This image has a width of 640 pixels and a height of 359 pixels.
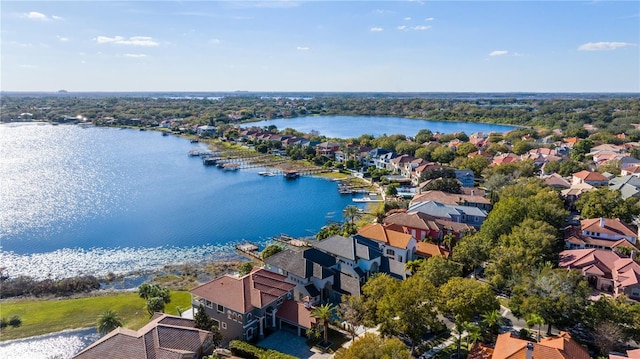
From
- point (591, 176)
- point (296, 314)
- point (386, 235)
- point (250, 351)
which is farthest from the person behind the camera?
point (591, 176)

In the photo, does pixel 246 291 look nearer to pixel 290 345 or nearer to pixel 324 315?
pixel 290 345

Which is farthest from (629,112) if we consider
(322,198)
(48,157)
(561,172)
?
(48,157)

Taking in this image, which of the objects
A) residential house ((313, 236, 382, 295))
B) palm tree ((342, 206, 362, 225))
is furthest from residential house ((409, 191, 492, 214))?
residential house ((313, 236, 382, 295))

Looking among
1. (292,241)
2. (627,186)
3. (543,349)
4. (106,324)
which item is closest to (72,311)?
(106,324)

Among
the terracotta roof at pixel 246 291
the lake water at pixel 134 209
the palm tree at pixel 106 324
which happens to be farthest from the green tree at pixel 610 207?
the palm tree at pixel 106 324

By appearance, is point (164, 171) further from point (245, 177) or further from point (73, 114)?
point (73, 114)

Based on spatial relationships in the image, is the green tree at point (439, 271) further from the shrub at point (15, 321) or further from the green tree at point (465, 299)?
the shrub at point (15, 321)
